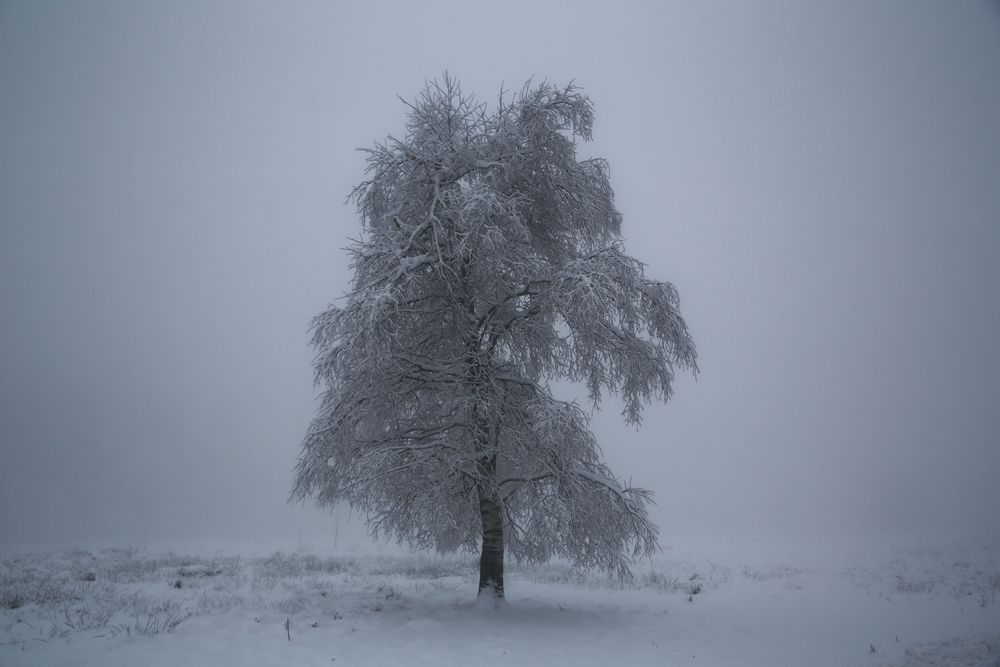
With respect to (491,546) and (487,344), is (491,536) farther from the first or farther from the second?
(487,344)

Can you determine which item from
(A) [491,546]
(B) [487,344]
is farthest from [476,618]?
(B) [487,344]

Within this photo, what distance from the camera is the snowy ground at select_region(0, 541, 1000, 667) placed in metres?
6.60

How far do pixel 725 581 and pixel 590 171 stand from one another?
1079 centimetres

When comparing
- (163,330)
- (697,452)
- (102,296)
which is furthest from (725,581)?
(102,296)

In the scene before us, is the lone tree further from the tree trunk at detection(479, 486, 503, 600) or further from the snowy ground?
the snowy ground

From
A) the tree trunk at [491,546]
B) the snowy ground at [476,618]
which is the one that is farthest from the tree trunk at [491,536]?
the snowy ground at [476,618]

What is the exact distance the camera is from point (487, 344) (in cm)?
999

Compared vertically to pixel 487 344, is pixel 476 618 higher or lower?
lower

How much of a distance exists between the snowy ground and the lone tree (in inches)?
49.8

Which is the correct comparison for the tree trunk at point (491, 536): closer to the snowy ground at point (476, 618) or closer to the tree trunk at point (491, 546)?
the tree trunk at point (491, 546)

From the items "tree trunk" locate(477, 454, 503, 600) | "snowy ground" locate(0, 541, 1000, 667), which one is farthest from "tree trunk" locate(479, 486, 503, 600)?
"snowy ground" locate(0, 541, 1000, 667)

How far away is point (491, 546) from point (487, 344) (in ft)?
11.6

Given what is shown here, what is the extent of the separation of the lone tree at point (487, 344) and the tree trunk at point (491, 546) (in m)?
0.02

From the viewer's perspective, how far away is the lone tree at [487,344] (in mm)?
8438
